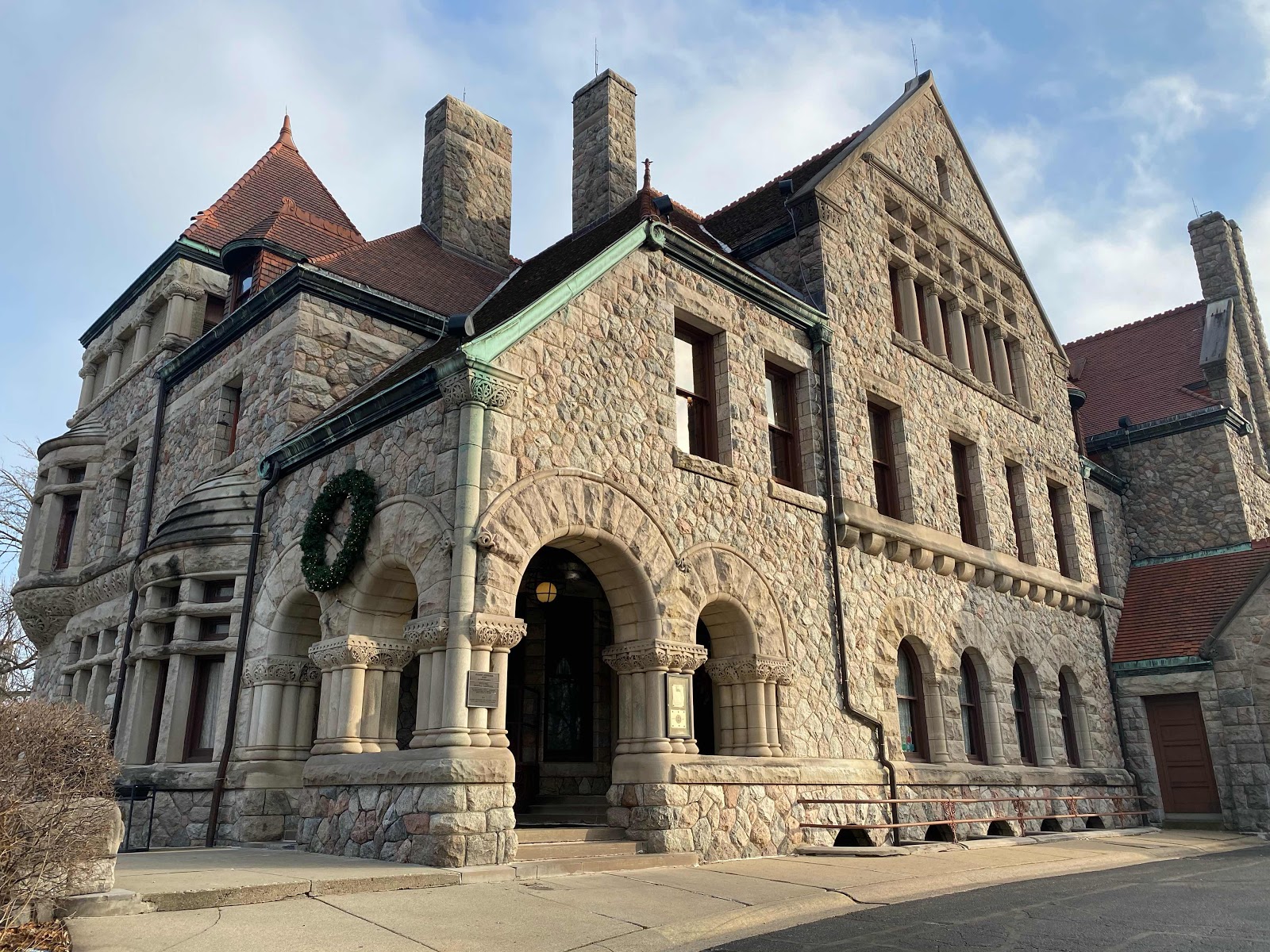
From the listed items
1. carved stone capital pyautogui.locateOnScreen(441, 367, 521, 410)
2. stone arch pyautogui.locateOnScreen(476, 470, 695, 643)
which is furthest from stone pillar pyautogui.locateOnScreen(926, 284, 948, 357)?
carved stone capital pyautogui.locateOnScreen(441, 367, 521, 410)

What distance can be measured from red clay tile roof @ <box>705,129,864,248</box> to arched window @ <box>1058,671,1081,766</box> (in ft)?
34.5

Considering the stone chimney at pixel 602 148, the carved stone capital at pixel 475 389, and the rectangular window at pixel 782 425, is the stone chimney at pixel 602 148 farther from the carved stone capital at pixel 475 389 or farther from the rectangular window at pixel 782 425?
the carved stone capital at pixel 475 389

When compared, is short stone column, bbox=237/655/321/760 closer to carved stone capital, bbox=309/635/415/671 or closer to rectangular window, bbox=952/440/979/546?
carved stone capital, bbox=309/635/415/671

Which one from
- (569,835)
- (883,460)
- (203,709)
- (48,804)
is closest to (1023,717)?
(883,460)

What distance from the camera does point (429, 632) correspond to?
968cm

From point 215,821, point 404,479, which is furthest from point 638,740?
point 215,821

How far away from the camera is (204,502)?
13805 mm

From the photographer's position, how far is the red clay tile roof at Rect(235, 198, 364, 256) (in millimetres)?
17297

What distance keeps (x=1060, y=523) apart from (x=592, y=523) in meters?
14.0

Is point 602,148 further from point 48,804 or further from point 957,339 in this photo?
point 48,804

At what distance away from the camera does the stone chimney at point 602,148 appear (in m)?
20.2

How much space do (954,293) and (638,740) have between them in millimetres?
12509

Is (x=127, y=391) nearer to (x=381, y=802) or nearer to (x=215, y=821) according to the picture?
(x=215, y=821)

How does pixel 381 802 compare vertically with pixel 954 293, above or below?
below
